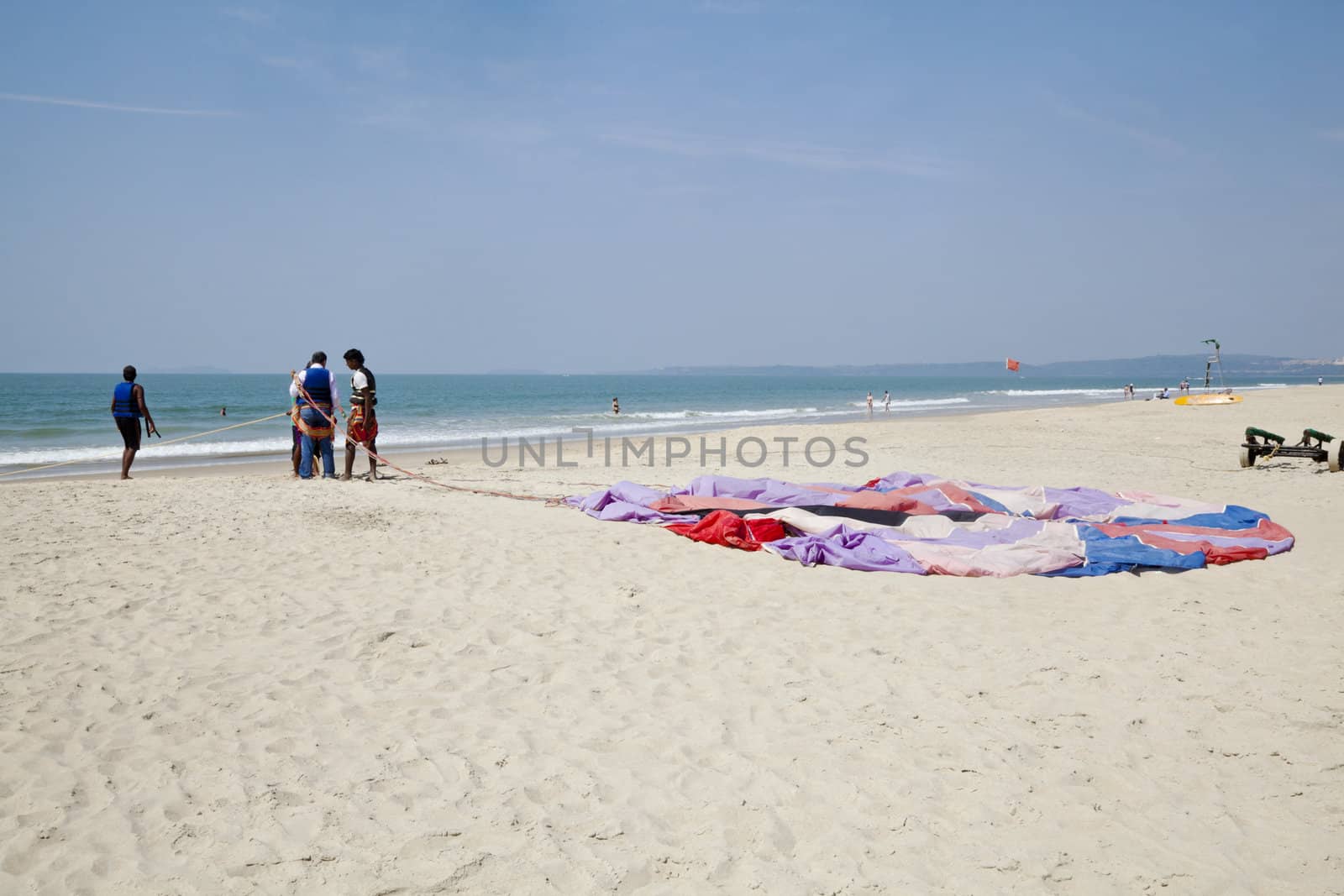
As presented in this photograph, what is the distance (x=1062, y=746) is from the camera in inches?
134

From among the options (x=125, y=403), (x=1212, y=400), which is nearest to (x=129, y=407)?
(x=125, y=403)

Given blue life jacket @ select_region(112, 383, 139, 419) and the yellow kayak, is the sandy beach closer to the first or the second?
blue life jacket @ select_region(112, 383, 139, 419)

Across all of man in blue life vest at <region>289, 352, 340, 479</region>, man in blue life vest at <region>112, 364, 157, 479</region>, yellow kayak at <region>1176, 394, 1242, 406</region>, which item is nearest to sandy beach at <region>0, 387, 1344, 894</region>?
man in blue life vest at <region>289, 352, 340, 479</region>

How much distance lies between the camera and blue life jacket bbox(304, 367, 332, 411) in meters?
10.3

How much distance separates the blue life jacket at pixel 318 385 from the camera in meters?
10.3

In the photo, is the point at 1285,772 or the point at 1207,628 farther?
the point at 1207,628

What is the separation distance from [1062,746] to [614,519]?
5.18 metres

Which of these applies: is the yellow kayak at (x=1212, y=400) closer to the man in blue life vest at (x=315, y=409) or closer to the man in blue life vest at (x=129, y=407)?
the man in blue life vest at (x=315, y=409)

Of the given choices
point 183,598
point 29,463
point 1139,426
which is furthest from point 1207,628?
point 29,463

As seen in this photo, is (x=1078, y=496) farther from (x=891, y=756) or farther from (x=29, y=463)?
(x=29, y=463)

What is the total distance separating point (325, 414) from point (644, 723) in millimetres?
8435

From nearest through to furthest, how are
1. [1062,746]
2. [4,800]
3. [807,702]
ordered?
[4,800] → [1062,746] → [807,702]

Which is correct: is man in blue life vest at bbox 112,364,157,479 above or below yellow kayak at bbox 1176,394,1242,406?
above

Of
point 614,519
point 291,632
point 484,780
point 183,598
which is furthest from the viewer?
point 614,519
